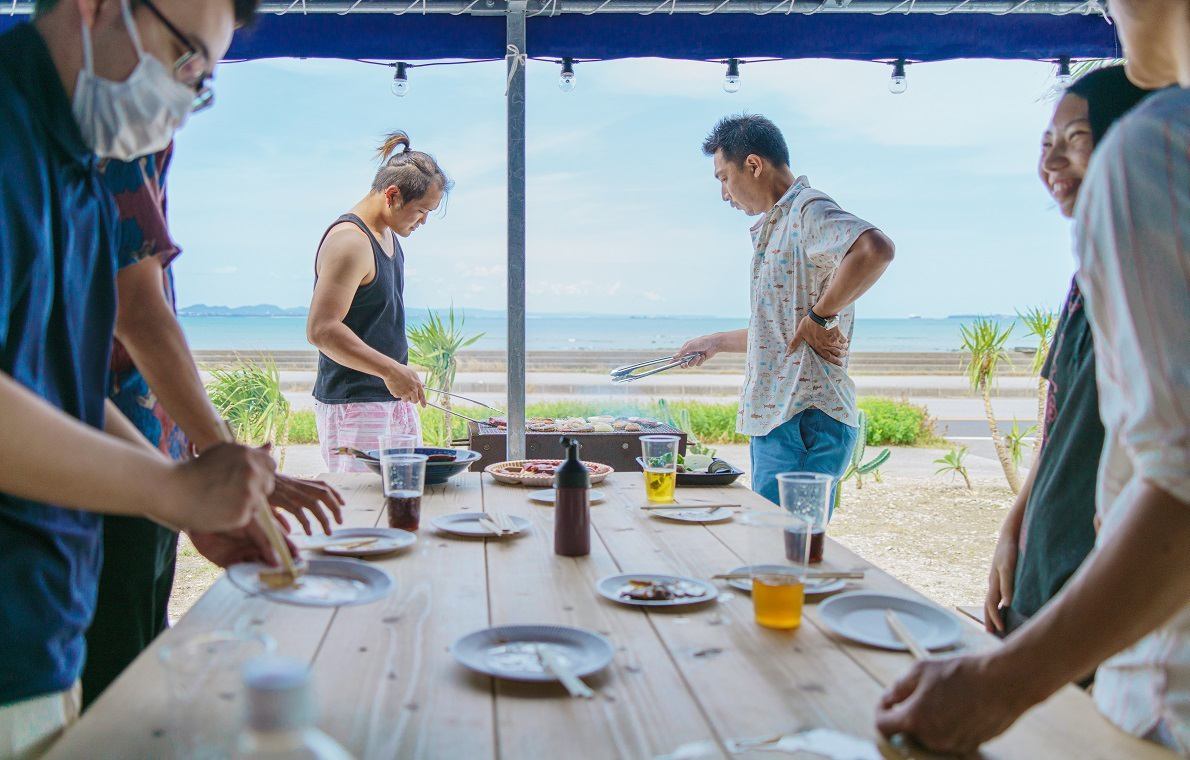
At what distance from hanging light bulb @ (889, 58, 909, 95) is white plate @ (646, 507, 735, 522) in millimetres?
1950

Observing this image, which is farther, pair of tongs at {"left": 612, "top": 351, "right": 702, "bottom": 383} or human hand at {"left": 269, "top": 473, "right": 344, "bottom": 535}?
pair of tongs at {"left": 612, "top": 351, "right": 702, "bottom": 383}

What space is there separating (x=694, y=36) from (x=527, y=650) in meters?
2.53

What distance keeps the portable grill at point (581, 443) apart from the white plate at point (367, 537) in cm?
183

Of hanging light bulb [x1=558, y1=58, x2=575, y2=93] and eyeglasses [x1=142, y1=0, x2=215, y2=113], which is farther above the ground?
hanging light bulb [x1=558, y1=58, x2=575, y2=93]

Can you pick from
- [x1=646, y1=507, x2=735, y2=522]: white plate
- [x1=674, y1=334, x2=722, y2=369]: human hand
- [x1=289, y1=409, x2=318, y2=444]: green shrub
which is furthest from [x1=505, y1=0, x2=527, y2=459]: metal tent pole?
[x1=289, y1=409, x2=318, y2=444]: green shrub

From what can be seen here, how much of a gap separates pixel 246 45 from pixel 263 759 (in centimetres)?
298

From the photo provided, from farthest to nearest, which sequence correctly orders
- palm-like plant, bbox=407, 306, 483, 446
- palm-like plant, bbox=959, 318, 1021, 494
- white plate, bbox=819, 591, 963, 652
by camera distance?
palm-like plant, bbox=959, 318, 1021, 494 < palm-like plant, bbox=407, 306, 483, 446 < white plate, bbox=819, 591, 963, 652

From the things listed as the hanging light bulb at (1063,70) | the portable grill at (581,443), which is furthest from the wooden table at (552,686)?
the hanging light bulb at (1063,70)

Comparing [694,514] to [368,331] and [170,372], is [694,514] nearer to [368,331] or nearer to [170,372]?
[170,372]

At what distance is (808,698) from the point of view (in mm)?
1028

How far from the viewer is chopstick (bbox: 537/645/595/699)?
1001 mm

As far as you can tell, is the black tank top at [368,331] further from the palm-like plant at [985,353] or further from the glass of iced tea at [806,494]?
the palm-like plant at [985,353]

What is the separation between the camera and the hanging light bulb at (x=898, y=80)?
326 centimetres

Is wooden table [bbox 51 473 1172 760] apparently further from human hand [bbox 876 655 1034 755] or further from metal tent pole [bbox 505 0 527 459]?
metal tent pole [bbox 505 0 527 459]
